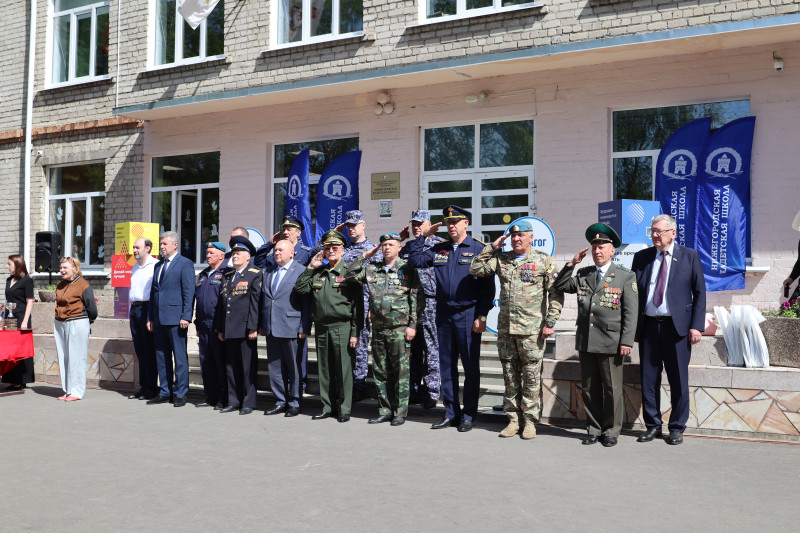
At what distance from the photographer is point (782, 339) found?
7098 mm

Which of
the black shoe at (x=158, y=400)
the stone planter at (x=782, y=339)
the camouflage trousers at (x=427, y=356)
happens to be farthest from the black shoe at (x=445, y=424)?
the black shoe at (x=158, y=400)

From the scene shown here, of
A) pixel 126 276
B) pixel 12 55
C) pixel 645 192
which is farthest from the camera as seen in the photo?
pixel 12 55

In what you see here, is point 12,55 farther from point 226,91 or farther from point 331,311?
point 331,311

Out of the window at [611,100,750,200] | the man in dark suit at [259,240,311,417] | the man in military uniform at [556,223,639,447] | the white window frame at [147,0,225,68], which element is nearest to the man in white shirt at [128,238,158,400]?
the man in dark suit at [259,240,311,417]

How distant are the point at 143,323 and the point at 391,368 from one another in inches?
140

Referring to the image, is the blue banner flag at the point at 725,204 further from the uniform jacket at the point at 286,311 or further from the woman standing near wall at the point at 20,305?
the woman standing near wall at the point at 20,305

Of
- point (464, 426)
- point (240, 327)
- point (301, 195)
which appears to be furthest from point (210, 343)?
point (301, 195)

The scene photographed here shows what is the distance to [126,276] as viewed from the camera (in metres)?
12.4

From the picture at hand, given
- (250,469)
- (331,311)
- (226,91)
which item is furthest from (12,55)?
(250,469)

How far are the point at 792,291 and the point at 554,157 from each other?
A: 3542 mm

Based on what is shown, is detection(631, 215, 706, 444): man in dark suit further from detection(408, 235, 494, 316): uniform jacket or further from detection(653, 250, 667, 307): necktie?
detection(408, 235, 494, 316): uniform jacket

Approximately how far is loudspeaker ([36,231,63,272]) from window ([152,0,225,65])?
384 centimetres

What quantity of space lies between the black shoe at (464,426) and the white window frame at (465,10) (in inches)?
251

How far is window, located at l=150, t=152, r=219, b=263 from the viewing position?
14.5 m
